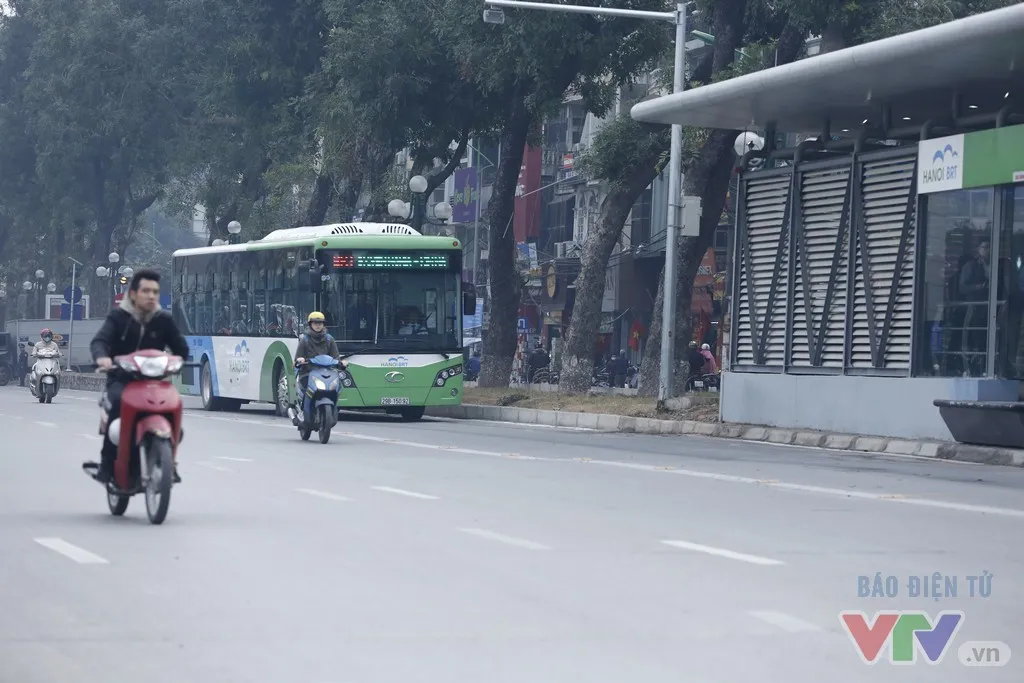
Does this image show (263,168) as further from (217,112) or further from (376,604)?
(376,604)

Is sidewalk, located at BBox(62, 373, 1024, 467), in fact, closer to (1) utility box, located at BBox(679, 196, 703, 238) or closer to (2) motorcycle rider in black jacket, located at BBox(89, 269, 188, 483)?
(1) utility box, located at BBox(679, 196, 703, 238)

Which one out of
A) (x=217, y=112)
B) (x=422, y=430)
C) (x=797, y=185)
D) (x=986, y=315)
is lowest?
(x=422, y=430)

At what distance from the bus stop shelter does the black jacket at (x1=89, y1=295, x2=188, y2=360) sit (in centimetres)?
1087

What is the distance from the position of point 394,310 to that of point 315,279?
148 cm

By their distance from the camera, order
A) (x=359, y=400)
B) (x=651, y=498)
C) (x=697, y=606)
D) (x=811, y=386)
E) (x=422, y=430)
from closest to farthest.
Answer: (x=697, y=606)
(x=651, y=498)
(x=811, y=386)
(x=422, y=430)
(x=359, y=400)

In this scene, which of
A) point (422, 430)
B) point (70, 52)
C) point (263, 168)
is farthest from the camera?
point (70, 52)

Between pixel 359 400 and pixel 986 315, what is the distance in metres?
Result: 11.5

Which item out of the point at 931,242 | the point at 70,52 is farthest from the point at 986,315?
the point at 70,52

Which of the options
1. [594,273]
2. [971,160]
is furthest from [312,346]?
[594,273]

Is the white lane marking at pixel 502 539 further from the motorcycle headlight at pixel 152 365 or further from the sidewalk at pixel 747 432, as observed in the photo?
Result: the sidewalk at pixel 747 432

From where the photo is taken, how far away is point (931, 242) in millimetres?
24047

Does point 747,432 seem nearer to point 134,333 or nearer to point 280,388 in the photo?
point 280,388

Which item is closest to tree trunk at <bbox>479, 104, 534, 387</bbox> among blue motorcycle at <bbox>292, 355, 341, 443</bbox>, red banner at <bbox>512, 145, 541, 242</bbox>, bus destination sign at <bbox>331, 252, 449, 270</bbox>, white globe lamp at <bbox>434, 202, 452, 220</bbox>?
white globe lamp at <bbox>434, 202, 452, 220</bbox>

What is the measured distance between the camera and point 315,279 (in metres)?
30.5
